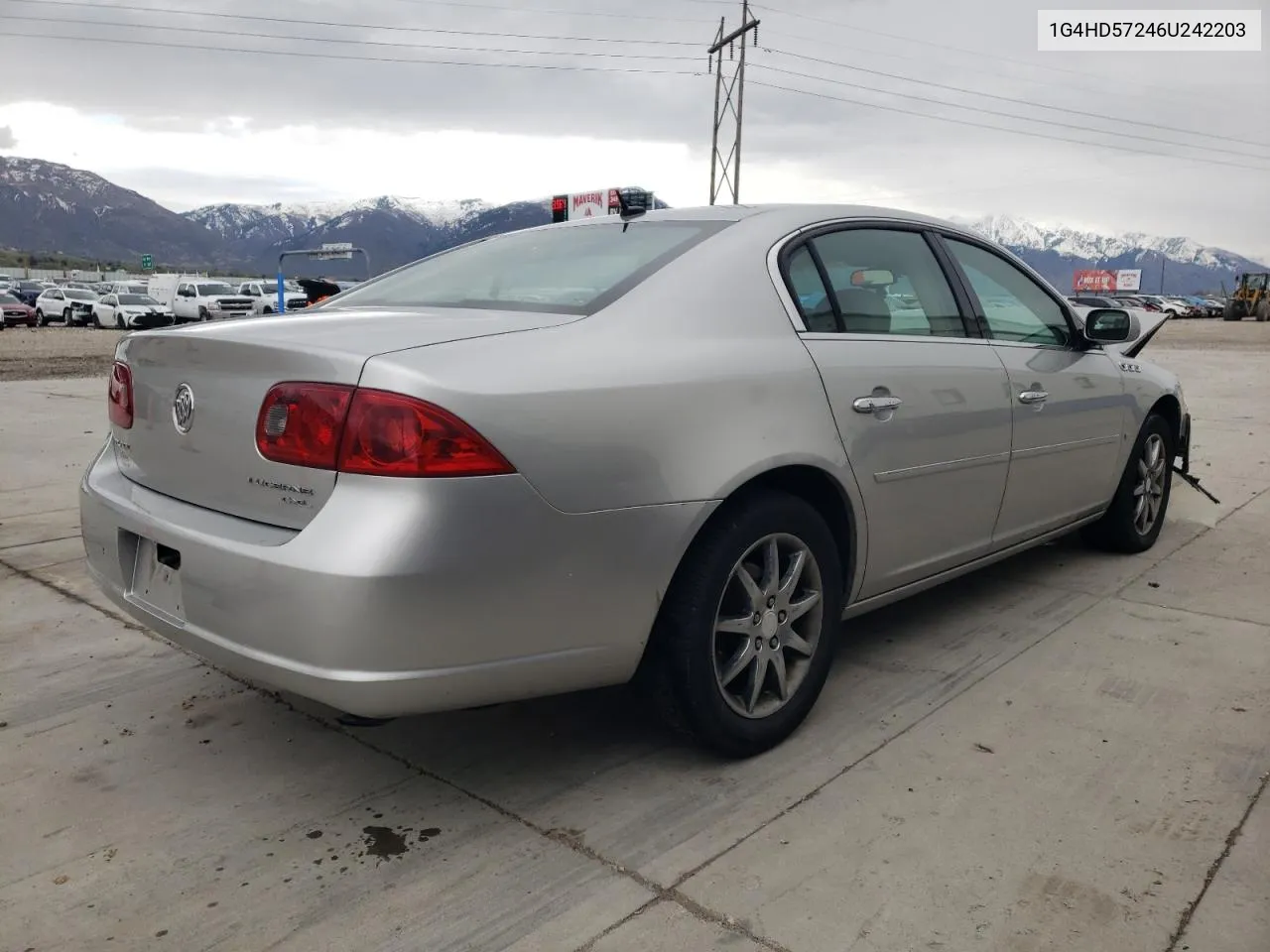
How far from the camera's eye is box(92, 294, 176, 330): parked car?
34625mm

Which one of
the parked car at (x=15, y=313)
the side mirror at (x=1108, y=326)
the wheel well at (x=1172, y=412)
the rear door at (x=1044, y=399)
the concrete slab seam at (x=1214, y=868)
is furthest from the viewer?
the parked car at (x=15, y=313)

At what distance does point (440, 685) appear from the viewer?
7.08 ft

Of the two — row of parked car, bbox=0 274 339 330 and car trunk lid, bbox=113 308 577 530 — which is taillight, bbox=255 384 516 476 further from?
row of parked car, bbox=0 274 339 330

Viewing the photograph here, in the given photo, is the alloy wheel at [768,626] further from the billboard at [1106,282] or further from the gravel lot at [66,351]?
the billboard at [1106,282]

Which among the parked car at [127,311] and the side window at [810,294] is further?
the parked car at [127,311]

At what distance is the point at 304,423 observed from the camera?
2.17m

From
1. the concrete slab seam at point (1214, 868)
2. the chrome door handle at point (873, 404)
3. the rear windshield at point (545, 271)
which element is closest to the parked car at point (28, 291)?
the rear windshield at point (545, 271)

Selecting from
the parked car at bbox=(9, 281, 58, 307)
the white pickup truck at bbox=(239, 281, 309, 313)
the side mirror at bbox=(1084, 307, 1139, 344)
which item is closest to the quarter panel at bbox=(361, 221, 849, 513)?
the side mirror at bbox=(1084, 307, 1139, 344)

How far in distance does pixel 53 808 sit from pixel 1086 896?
236 cm

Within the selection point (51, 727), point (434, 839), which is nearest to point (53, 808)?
point (51, 727)

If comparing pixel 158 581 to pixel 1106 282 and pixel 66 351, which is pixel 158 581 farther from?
pixel 1106 282

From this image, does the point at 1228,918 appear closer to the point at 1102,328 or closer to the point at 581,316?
the point at 581,316

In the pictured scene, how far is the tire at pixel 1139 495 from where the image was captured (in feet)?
15.3

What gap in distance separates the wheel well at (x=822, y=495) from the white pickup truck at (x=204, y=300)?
32776 mm
